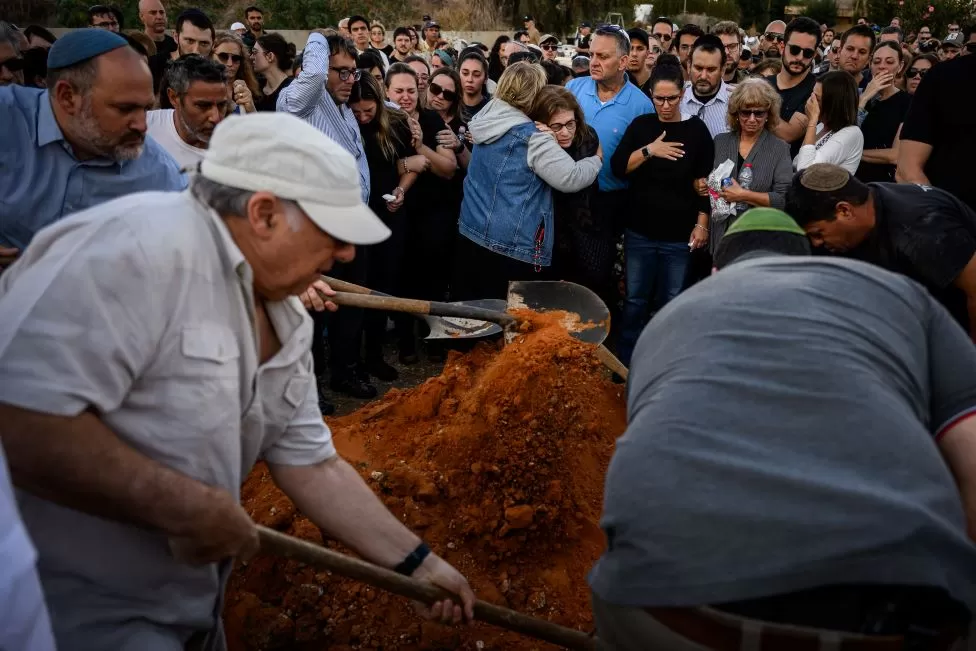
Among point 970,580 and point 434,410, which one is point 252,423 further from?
point 434,410

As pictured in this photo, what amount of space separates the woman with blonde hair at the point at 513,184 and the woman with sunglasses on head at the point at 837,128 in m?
1.38

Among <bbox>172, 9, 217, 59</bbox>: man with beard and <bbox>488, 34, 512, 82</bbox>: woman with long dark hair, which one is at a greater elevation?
<bbox>172, 9, 217, 59</bbox>: man with beard

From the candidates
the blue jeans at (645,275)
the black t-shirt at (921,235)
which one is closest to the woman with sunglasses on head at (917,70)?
the blue jeans at (645,275)

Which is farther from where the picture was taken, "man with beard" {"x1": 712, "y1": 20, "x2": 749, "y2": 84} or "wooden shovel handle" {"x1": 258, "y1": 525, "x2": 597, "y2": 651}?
"man with beard" {"x1": 712, "y1": 20, "x2": 749, "y2": 84}

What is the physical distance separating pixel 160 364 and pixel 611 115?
4303 millimetres

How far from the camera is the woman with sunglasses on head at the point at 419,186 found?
211 inches

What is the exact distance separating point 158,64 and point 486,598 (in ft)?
15.4

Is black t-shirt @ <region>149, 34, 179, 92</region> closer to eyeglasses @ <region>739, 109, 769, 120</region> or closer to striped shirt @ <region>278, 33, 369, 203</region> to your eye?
striped shirt @ <region>278, 33, 369, 203</region>

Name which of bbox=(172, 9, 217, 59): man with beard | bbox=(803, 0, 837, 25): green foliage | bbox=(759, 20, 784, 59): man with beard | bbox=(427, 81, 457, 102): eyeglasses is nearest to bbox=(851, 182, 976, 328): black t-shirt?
bbox=(427, 81, 457, 102): eyeglasses

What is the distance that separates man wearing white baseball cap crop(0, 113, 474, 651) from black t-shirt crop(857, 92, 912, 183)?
5.49m

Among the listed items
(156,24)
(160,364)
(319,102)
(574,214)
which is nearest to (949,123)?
(574,214)

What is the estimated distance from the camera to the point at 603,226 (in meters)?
5.17

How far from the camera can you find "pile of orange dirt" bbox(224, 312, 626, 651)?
2869 mm

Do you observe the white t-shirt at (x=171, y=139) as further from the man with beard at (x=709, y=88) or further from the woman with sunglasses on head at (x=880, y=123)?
the woman with sunglasses on head at (x=880, y=123)
